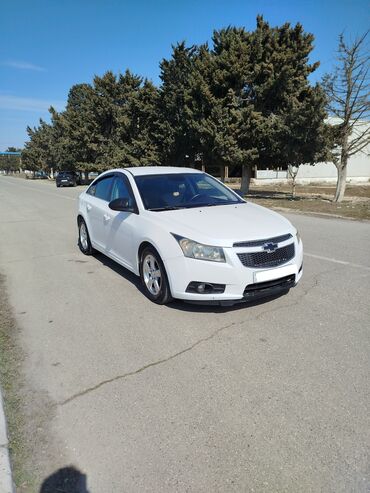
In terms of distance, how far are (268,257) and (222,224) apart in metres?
0.63

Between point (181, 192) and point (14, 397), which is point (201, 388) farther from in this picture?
point (181, 192)

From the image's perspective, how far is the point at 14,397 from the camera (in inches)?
117

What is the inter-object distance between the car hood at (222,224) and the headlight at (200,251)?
53 mm

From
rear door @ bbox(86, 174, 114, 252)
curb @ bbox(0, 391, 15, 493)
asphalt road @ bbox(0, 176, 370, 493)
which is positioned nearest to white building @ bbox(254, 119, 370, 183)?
rear door @ bbox(86, 174, 114, 252)

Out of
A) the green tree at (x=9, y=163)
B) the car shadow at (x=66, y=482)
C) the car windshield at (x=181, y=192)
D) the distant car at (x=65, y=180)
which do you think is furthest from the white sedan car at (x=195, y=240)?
the green tree at (x=9, y=163)

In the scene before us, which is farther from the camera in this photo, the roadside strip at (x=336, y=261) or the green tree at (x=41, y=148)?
the green tree at (x=41, y=148)

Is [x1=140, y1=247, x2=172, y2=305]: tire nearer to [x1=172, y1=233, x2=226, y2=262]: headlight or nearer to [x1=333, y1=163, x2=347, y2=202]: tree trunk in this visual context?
[x1=172, y1=233, x2=226, y2=262]: headlight

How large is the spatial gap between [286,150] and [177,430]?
17442 mm

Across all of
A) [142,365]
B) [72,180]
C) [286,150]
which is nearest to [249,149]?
[286,150]

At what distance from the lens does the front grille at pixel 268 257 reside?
3.94m

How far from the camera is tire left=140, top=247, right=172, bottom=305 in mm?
4402

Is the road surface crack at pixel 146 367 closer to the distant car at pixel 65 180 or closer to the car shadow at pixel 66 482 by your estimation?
the car shadow at pixel 66 482

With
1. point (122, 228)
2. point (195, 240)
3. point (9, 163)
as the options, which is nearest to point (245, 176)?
point (122, 228)

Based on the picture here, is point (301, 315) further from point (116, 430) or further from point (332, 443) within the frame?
point (116, 430)
